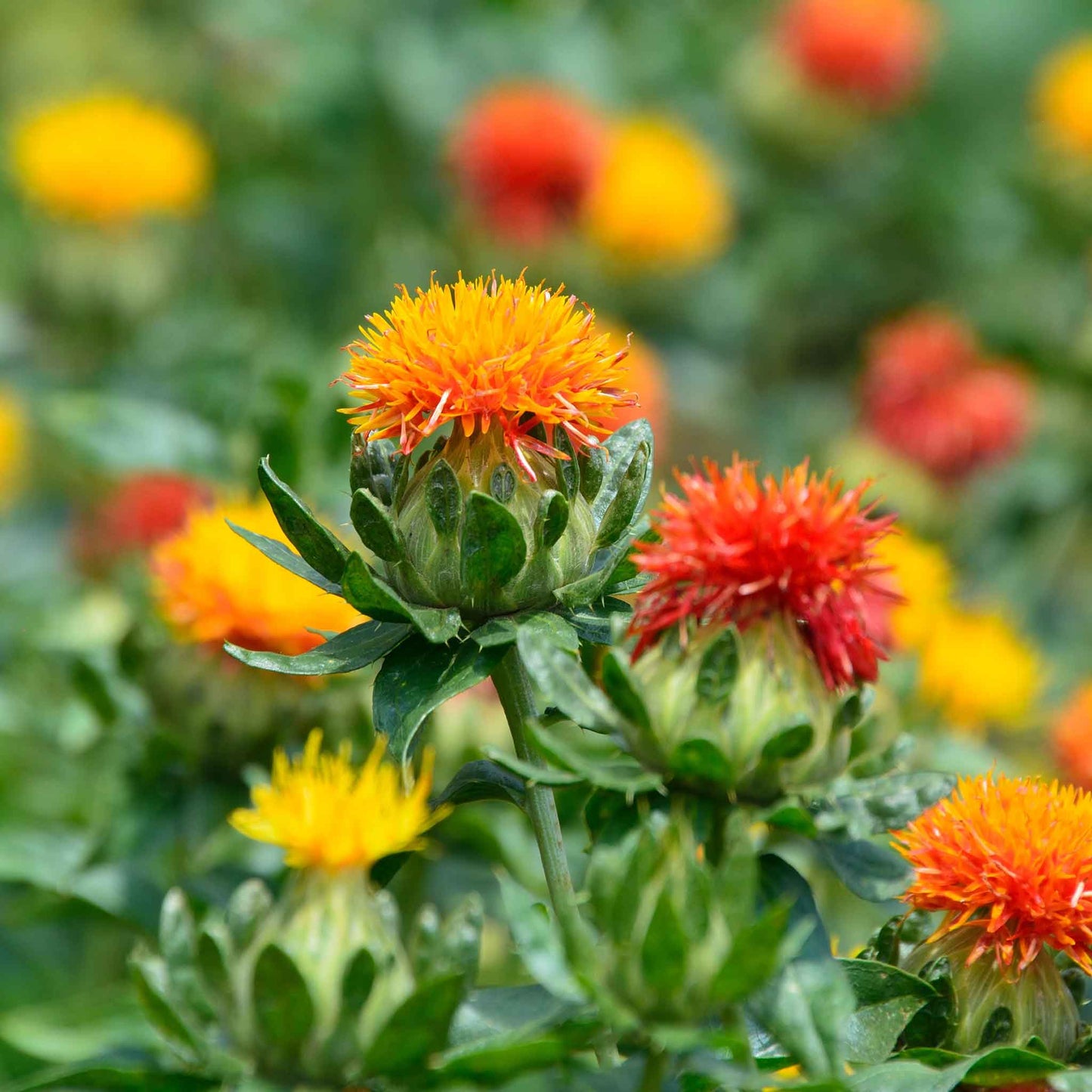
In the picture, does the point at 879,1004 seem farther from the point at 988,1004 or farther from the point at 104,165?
the point at 104,165

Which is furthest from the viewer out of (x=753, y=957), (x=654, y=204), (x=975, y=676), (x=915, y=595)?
(x=654, y=204)

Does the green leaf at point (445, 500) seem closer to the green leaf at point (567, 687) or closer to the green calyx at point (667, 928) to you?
the green leaf at point (567, 687)

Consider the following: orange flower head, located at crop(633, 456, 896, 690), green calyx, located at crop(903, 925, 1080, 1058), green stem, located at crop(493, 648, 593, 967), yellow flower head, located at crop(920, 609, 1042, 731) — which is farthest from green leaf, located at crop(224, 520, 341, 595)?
yellow flower head, located at crop(920, 609, 1042, 731)

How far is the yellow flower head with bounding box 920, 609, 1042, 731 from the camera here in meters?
2.61

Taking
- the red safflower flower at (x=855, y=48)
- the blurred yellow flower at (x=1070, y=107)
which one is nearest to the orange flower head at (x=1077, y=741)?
the blurred yellow flower at (x=1070, y=107)

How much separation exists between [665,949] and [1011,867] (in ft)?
1.06

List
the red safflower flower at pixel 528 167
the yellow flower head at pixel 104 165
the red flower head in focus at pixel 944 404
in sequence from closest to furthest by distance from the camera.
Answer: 1. the red flower head in focus at pixel 944 404
2. the yellow flower head at pixel 104 165
3. the red safflower flower at pixel 528 167

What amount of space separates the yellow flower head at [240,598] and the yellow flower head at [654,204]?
2302 millimetres

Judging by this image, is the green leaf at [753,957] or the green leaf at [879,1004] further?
the green leaf at [879,1004]

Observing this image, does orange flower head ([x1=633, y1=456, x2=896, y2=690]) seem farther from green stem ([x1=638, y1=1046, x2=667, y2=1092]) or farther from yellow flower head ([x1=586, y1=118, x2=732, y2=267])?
yellow flower head ([x1=586, y1=118, x2=732, y2=267])

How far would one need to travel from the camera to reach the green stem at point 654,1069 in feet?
3.60

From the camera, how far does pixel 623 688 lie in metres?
1.10

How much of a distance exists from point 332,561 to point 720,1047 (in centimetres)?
45

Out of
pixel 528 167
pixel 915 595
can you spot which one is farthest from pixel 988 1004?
pixel 528 167
